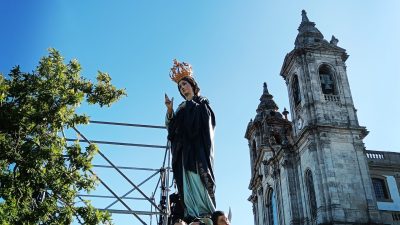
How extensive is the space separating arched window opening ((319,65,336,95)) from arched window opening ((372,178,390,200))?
5361mm

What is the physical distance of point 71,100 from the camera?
9055 mm

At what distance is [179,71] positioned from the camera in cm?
605

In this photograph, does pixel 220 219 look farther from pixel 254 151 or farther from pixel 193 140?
pixel 254 151

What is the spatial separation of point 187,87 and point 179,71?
0.24 metres

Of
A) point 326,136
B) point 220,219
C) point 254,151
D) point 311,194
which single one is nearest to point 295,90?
point 326,136

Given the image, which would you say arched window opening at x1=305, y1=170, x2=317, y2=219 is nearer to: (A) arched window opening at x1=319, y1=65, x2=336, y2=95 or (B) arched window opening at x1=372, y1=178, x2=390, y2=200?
(B) arched window opening at x1=372, y1=178, x2=390, y2=200

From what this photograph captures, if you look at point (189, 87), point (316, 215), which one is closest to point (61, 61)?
point (189, 87)

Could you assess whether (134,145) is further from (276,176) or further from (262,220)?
(262,220)

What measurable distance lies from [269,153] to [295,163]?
4020 millimetres

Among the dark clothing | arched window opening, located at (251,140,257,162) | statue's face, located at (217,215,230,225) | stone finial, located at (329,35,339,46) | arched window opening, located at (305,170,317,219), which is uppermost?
stone finial, located at (329,35,339,46)

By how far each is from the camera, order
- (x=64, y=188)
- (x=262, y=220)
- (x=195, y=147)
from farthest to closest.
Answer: (x=262, y=220) < (x=64, y=188) < (x=195, y=147)

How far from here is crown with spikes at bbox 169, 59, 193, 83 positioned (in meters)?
6.05

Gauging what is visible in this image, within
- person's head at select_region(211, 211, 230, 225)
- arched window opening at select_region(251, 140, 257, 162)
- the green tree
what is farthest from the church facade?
person's head at select_region(211, 211, 230, 225)

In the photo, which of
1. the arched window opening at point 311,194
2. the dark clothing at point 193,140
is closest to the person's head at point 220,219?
the dark clothing at point 193,140
